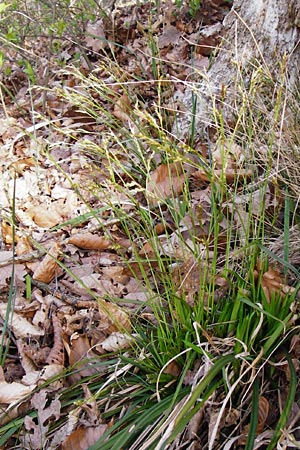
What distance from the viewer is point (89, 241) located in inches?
91.9

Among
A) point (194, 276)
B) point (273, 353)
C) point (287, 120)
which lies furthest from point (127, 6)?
point (273, 353)

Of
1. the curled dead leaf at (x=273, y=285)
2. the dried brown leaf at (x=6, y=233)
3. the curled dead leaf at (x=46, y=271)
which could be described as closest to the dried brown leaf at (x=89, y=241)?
the curled dead leaf at (x=46, y=271)

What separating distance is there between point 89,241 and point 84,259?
9 cm

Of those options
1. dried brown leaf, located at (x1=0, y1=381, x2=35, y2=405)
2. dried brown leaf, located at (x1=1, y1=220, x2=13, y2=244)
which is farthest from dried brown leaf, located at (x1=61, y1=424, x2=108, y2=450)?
dried brown leaf, located at (x1=1, y1=220, x2=13, y2=244)

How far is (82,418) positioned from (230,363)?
524 mm

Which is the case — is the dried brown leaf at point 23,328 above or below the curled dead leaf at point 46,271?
below

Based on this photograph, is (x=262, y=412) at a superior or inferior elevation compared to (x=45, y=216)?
inferior

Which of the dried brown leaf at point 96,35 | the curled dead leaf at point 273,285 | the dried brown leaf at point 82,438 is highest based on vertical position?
the dried brown leaf at point 96,35

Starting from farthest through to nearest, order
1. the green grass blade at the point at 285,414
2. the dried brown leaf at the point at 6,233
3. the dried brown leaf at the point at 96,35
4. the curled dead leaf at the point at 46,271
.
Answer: the dried brown leaf at the point at 96,35
the dried brown leaf at the point at 6,233
the curled dead leaf at the point at 46,271
the green grass blade at the point at 285,414

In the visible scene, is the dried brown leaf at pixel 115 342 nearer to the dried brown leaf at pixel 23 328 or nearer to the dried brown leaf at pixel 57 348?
the dried brown leaf at pixel 57 348

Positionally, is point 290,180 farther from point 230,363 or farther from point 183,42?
point 183,42

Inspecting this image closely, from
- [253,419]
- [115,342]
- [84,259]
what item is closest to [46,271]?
[84,259]

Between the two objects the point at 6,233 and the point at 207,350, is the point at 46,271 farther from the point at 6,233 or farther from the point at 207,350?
the point at 207,350

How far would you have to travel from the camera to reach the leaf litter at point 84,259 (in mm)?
1552
